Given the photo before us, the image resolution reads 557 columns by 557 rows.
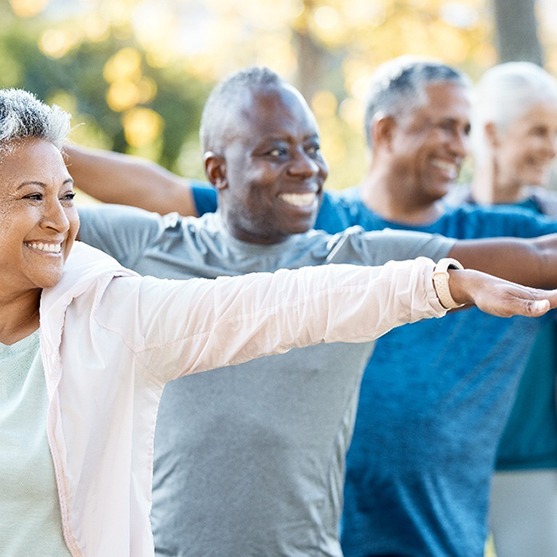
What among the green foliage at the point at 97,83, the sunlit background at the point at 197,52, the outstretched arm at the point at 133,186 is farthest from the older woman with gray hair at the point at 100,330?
the green foliage at the point at 97,83

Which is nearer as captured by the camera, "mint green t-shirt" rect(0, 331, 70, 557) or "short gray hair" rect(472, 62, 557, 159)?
"mint green t-shirt" rect(0, 331, 70, 557)

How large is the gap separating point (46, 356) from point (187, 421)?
0.64 meters

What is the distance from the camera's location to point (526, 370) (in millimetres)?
4387

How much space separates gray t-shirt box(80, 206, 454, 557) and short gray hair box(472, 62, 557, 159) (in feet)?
6.02

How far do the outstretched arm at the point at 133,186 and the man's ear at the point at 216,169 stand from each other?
31 centimetres

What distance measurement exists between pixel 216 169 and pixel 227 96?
0.65 feet

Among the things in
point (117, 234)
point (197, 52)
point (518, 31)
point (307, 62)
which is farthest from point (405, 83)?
point (197, 52)

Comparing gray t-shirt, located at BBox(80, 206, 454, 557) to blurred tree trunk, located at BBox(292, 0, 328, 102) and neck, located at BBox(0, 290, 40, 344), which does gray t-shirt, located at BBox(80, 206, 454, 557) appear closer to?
neck, located at BBox(0, 290, 40, 344)

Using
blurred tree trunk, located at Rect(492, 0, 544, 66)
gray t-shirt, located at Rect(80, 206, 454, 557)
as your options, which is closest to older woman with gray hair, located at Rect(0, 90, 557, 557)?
gray t-shirt, located at Rect(80, 206, 454, 557)

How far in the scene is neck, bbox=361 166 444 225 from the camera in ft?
12.9

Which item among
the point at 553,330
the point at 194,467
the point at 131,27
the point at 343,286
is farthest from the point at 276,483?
the point at 131,27

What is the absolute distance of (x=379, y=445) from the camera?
12.5ft

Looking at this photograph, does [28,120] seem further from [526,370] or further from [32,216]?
[526,370]

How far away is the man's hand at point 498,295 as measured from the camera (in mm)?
2293
